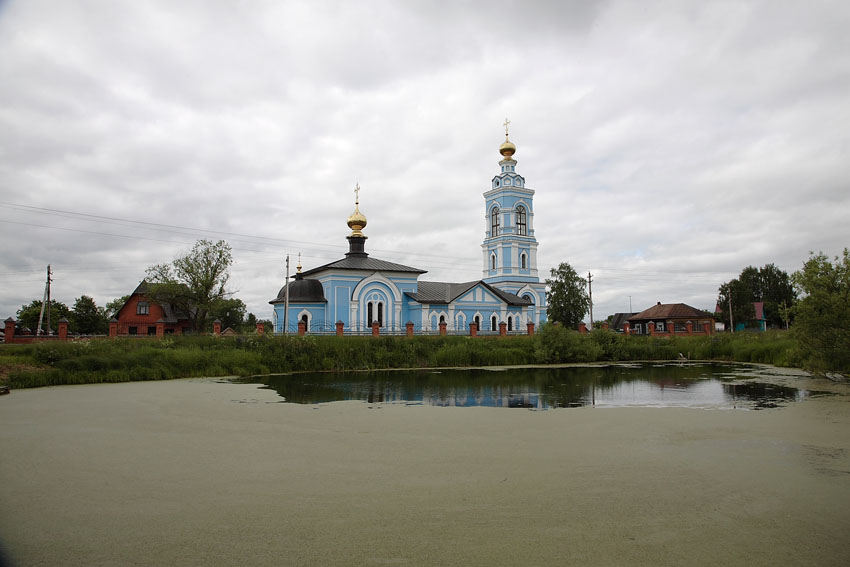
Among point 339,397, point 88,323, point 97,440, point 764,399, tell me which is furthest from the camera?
point 88,323

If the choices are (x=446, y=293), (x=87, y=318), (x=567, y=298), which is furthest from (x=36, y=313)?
(x=567, y=298)

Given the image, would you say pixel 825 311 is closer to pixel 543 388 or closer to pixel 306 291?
pixel 543 388

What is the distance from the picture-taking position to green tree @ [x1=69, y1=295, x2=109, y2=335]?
47938mm

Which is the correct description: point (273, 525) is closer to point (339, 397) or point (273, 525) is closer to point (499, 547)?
point (499, 547)

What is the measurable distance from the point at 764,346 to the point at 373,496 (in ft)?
82.7

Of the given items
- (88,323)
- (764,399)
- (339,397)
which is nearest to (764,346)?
(764,399)

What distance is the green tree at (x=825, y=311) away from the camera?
540 inches

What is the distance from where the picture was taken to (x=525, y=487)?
17.4 feet

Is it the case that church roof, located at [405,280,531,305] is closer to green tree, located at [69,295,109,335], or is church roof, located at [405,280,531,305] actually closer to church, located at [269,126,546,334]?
church, located at [269,126,546,334]

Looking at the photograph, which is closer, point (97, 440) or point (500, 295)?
point (97, 440)

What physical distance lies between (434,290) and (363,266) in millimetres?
5610

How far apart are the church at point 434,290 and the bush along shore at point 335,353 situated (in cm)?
497

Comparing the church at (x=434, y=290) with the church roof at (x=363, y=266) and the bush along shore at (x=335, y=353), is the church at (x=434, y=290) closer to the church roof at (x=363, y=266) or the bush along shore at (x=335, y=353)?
the church roof at (x=363, y=266)

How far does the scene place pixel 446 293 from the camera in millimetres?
38812
